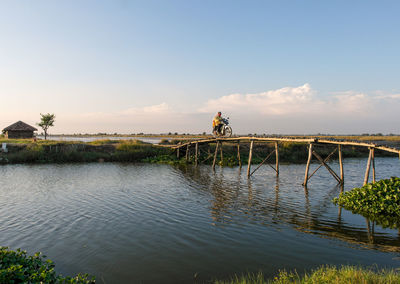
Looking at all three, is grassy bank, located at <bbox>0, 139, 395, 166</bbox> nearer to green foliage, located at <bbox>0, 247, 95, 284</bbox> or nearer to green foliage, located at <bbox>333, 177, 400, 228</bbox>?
green foliage, located at <bbox>333, 177, 400, 228</bbox>

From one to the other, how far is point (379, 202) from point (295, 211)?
3536 millimetres

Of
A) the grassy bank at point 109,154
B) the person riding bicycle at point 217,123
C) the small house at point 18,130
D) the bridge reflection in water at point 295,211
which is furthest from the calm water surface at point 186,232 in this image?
the small house at point 18,130

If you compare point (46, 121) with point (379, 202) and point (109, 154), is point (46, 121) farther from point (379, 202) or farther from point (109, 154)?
point (379, 202)

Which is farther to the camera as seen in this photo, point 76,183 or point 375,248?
point 76,183

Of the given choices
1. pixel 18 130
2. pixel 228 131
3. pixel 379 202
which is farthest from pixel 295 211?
pixel 18 130

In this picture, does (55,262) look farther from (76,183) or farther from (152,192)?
(76,183)

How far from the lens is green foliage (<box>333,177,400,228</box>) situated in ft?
36.4

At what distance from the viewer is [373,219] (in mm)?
11016

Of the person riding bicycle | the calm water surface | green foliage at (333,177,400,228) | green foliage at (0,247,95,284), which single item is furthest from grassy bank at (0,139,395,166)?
green foliage at (0,247,95,284)

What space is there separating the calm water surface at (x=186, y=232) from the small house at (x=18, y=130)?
35.7 meters

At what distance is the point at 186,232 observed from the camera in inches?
377

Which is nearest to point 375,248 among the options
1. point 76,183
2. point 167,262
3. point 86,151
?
point 167,262

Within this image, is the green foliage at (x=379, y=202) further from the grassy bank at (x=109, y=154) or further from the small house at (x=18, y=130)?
the small house at (x=18, y=130)

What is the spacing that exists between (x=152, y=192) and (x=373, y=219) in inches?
448
